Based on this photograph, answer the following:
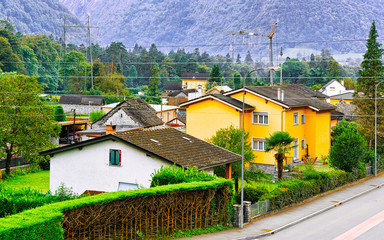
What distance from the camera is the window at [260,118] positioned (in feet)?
165

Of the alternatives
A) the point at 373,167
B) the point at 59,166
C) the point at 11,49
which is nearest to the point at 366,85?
the point at 373,167

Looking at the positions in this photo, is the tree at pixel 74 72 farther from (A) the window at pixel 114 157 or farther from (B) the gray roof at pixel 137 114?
(A) the window at pixel 114 157

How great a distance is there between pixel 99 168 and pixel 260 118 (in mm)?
24772

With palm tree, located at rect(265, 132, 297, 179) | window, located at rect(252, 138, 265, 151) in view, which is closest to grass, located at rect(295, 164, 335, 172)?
window, located at rect(252, 138, 265, 151)

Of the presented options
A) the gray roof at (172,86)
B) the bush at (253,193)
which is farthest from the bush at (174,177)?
the gray roof at (172,86)

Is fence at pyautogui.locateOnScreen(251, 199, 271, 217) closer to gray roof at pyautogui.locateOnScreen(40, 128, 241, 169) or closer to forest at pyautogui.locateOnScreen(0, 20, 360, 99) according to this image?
gray roof at pyautogui.locateOnScreen(40, 128, 241, 169)

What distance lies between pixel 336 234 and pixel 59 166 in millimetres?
16563

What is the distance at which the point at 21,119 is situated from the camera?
48469 millimetres

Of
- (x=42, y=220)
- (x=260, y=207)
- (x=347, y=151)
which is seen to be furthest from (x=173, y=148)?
(x=347, y=151)

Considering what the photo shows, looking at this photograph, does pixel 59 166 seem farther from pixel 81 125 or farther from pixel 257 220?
pixel 81 125

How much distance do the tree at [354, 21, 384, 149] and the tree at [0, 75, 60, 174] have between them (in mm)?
34335

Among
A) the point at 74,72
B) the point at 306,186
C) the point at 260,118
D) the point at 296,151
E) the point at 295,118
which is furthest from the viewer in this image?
the point at 74,72

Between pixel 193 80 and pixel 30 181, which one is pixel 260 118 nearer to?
pixel 30 181

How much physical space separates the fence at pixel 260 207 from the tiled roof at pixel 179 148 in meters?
3.31
